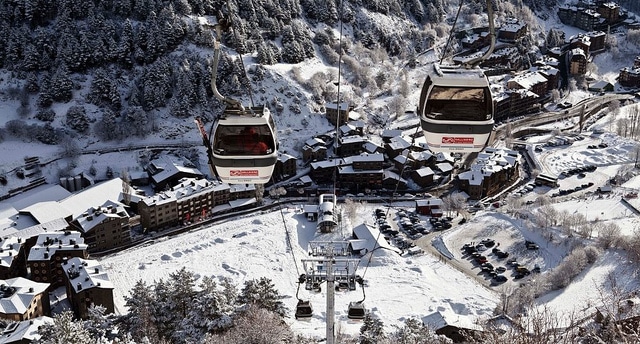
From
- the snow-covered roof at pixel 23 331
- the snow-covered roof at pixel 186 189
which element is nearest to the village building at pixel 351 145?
the snow-covered roof at pixel 186 189

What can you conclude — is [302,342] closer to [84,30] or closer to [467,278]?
[467,278]

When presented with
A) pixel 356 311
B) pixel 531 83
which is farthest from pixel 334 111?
pixel 356 311

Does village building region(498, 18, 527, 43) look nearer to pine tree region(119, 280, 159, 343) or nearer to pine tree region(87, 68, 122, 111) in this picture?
pine tree region(87, 68, 122, 111)

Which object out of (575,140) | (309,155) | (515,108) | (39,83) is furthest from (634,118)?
(39,83)

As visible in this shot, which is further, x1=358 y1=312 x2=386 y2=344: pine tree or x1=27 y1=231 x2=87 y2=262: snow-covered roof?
x1=27 y1=231 x2=87 y2=262: snow-covered roof

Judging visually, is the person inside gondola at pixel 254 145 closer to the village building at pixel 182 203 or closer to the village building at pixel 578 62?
the village building at pixel 182 203

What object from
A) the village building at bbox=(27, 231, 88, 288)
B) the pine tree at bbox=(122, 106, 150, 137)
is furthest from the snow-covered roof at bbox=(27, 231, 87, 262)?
the pine tree at bbox=(122, 106, 150, 137)
